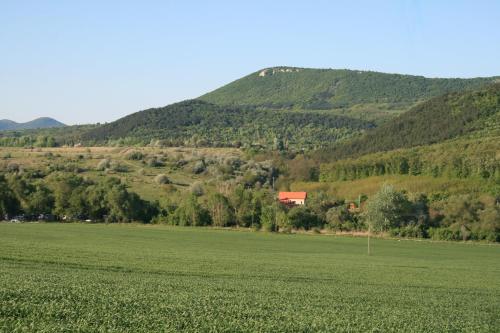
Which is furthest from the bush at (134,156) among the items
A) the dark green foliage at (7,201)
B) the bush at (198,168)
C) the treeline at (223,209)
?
the dark green foliage at (7,201)

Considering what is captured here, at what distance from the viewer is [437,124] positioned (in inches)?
6073

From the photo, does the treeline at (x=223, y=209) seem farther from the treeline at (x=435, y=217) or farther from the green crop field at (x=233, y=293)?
the green crop field at (x=233, y=293)

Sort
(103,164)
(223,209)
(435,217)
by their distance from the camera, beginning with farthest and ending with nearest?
(103,164)
(223,209)
(435,217)

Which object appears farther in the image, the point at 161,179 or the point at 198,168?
the point at 198,168

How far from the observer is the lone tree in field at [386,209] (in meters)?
92.8

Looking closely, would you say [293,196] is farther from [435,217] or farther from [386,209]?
[386,209]

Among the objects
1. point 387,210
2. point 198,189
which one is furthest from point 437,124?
point 387,210

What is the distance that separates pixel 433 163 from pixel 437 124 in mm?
30377

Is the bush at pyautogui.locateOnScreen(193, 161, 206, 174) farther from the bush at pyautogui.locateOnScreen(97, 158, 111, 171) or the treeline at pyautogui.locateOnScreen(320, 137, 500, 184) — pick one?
the treeline at pyautogui.locateOnScreen(320, 137, 500, 184)

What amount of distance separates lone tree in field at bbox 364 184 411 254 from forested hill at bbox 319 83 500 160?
170ft

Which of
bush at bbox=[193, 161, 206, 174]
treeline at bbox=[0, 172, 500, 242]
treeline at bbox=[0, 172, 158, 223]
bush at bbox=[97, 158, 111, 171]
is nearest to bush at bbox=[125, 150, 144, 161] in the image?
bush at bbox=[97, 158, 111, 171]

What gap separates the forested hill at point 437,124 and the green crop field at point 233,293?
9761cm

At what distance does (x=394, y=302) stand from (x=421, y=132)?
131m

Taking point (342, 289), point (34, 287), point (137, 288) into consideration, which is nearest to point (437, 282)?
point (342, 289)
